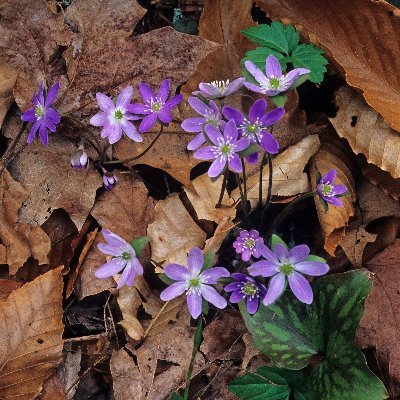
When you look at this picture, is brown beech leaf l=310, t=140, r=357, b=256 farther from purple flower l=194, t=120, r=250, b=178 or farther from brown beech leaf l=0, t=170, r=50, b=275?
brown beech leaf l=0, t=170, r=50, b=275

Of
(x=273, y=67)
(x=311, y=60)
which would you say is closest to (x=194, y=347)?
(x=273, y=67)

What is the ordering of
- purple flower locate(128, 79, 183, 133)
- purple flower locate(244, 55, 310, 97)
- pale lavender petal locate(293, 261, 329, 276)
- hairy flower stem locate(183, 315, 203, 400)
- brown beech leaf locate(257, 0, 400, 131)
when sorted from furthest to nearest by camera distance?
brown beech leaf locate(257, 0, 400, 131) → purple flower locate(128, 79, 183, 133) → hairy flower stem locate(183, 315, 203, 400) → purple flower locate(244, 55, 310, 97) → pale lavender petal locate(293, 261, 329, 276)

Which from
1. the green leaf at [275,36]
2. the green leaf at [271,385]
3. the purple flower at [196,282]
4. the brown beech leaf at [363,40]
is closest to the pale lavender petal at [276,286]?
the purple flower at [196,282]

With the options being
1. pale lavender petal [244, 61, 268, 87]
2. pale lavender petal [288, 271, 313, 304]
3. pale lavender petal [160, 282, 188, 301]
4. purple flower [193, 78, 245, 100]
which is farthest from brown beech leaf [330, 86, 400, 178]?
pale lavender petal [160, 282, 188, 301]

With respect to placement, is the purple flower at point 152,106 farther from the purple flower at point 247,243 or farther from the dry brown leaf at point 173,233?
the purple flower at point 247,243

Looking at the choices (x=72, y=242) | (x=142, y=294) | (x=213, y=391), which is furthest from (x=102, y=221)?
(x=213, y=391)

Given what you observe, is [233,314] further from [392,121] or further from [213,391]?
[392,121]
